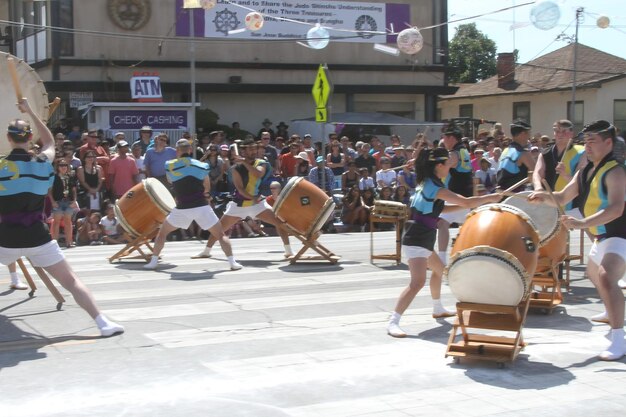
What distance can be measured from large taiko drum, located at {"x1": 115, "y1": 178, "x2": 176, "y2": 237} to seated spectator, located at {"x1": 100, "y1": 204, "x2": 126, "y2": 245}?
11.3ft

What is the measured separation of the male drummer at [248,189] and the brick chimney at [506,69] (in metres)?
32.3

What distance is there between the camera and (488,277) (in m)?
7.41

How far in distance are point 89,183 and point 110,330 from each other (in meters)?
9.04

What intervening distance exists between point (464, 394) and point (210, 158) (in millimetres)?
12523

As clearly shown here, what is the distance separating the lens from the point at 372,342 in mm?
8250

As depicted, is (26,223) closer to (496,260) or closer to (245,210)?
(496,260)

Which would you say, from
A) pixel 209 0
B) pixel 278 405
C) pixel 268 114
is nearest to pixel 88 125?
pixel 209 0

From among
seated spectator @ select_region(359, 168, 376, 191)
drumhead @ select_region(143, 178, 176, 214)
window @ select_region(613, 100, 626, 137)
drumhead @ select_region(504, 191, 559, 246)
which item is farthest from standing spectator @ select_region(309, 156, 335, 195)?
window @ select_region(613, 100, 626, 137)

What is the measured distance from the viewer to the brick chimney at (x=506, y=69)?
144 feet

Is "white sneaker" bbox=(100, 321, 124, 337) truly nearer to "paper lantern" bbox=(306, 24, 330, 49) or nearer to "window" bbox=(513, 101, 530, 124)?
"paper lantern" bbox=(306, 24, 330, 49)

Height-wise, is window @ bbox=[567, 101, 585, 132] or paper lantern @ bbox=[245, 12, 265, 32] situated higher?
paper lantern @ bbox=[245, 12, 265, 32]

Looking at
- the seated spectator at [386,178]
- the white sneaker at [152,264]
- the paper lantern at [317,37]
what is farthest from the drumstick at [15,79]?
the paper lantern at [317,37]

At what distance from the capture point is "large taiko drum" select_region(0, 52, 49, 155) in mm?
9789

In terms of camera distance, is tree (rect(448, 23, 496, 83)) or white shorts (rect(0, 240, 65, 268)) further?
tree (rect(448, 23, 496, 83))
